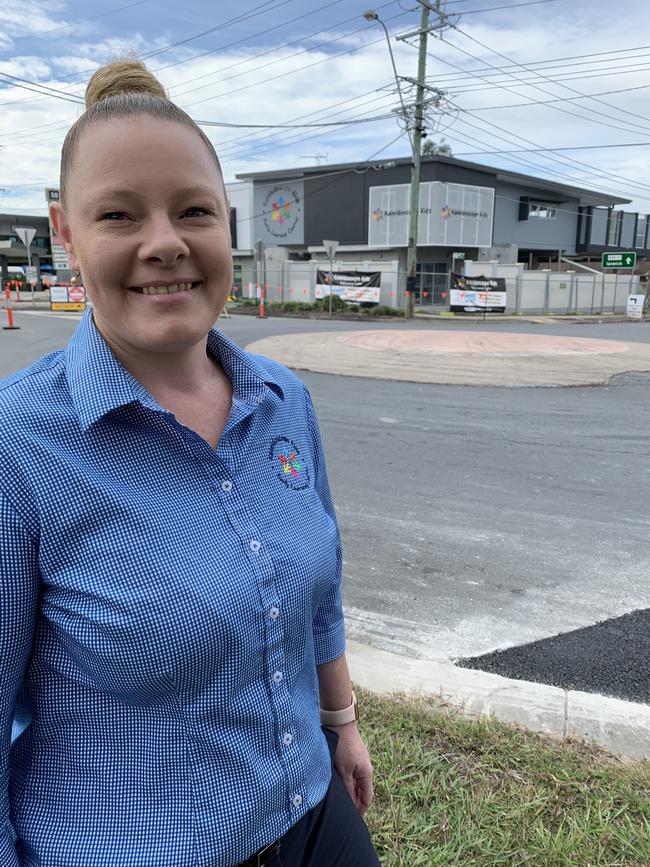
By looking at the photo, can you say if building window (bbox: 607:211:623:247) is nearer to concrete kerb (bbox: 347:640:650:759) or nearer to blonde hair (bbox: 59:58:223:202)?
concrete kerb (bbox: 347:640:650:759)

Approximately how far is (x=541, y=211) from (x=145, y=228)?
5491 cm

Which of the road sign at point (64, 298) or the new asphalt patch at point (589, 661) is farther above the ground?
the road sign at point (64, 298)

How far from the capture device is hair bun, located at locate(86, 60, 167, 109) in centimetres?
131

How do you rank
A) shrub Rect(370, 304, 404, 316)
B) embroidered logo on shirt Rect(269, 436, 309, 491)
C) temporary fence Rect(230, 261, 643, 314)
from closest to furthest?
embroidered logo on shirt Rect(269, 436, 309, 491) < shrub Rect(370, 304, 404, 316) < temporary fence Rect(230, 261, 643, 314)

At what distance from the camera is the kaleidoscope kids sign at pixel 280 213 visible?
47.2m

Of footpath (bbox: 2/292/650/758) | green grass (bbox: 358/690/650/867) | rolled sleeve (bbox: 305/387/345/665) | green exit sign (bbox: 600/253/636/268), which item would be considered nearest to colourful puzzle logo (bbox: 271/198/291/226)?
footpath (bbox: 2/292/650/758)

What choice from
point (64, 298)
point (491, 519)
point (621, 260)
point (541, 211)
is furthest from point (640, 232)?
point (491, 519)

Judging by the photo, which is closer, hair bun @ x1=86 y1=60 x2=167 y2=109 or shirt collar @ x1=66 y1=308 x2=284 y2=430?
shirt collar @ x1=66 y1=308 x2=284 y2=430

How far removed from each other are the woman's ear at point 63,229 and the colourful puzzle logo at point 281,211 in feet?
160

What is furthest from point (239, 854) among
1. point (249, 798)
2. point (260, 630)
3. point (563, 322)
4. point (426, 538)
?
point (563, 322)

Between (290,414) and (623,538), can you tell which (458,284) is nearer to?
(623,538)

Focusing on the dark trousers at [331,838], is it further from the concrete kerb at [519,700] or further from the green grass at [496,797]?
the concrete kerb at [519,700]

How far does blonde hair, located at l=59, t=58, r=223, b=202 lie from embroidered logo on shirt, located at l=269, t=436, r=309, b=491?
62cm

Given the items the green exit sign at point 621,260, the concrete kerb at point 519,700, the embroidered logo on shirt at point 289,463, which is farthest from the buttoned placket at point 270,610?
the green exit sign at point 621,260
